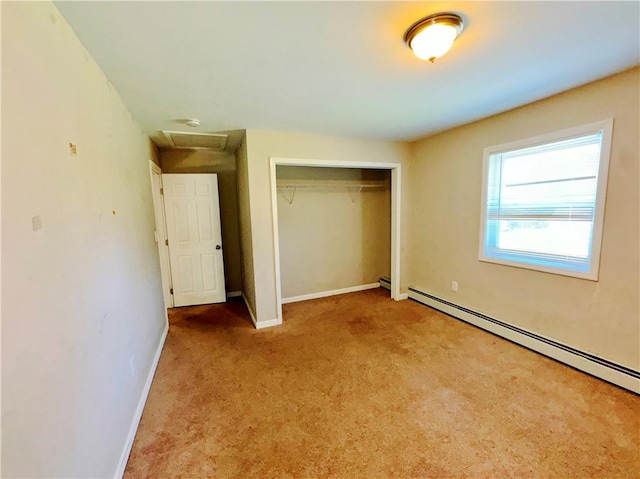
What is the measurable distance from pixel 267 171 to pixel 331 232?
5.40 feet

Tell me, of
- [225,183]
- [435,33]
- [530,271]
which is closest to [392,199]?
[530,271]

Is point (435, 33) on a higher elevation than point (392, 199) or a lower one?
higher

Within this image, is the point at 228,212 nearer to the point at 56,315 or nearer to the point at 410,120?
the point at 410,120

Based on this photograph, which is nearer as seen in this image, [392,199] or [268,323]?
[268,323]

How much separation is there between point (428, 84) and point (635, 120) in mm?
1472

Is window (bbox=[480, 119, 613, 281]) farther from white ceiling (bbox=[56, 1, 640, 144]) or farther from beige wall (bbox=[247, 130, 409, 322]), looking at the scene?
beige wall (bbox=[247, 130, 409, 322])

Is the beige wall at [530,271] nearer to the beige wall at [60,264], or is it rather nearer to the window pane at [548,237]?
the window pane at [548,237]

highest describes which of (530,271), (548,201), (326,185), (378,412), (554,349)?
(326,185)

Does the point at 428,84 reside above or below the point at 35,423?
above

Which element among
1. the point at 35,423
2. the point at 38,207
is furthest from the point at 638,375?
the point at 38,207

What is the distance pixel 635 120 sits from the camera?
6.47 ft

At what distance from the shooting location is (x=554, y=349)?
2.50m

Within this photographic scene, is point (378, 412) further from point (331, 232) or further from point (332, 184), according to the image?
point (332, 184)

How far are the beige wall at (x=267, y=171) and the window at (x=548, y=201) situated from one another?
5.54ft
